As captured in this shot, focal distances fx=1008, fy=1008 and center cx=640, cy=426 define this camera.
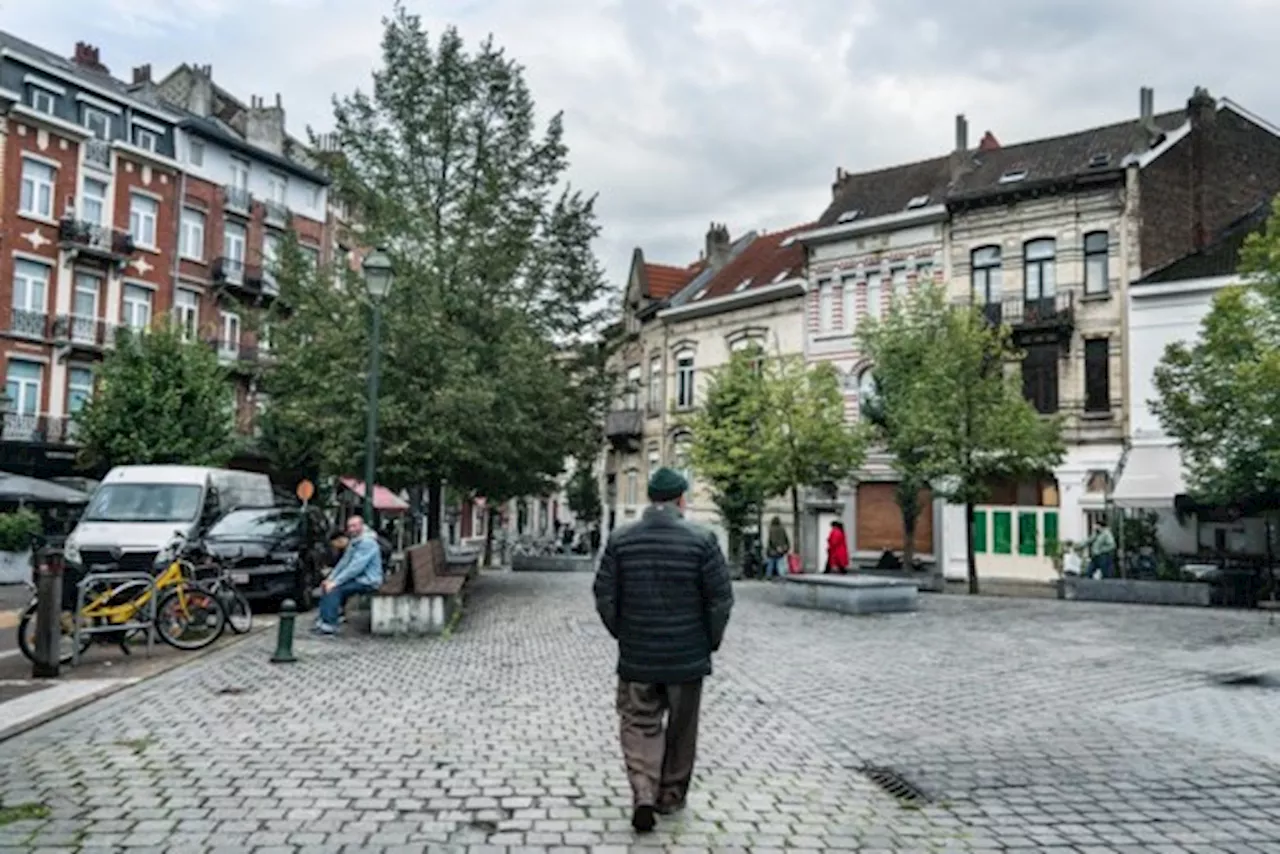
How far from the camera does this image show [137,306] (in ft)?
118

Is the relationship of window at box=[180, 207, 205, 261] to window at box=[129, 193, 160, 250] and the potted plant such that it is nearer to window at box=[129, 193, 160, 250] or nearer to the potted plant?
window at box=[129, 193, 160, 250]

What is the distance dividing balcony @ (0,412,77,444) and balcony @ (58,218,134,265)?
18.2ft

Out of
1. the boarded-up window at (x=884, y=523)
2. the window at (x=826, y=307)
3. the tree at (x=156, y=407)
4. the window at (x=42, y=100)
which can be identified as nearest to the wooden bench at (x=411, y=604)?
the tree at (x=156, y=407)

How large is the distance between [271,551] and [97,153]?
2495cm

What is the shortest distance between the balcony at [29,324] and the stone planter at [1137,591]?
3096 cm

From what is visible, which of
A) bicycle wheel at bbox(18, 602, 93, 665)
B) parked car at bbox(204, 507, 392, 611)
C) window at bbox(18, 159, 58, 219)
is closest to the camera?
bicycle wheel at bbox(18, 602, 93, 665)

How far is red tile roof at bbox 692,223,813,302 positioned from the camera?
3666 cm

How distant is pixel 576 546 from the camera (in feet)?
137

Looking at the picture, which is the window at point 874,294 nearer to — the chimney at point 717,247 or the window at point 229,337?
the chimney at point 717,247

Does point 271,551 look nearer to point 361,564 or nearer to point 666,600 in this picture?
point 361,564

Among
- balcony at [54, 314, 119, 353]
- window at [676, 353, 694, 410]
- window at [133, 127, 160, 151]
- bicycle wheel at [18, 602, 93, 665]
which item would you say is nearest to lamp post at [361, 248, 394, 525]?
bicycle wheel at [18, 602, 93, 665]

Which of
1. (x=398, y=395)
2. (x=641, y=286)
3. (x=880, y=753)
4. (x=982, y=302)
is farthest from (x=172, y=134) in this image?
(x=880, y=753)

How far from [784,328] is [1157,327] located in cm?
1234

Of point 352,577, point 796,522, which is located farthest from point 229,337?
point 352,577
